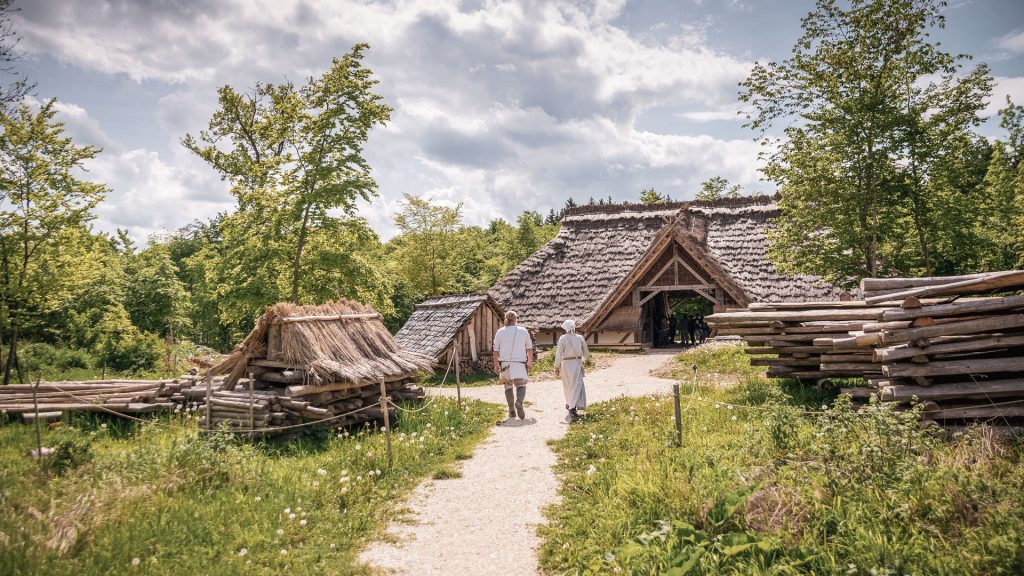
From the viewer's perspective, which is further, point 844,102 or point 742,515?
point 844,102

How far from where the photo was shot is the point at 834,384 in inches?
342

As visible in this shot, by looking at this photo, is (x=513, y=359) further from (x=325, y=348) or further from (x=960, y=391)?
(x=960, y=391)

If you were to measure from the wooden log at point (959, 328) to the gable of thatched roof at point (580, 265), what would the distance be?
505 inches

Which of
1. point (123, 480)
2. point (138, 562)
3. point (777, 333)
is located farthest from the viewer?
point (777, 333)

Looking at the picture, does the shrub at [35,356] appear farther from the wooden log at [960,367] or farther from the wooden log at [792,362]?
the wooden log at [960,367]

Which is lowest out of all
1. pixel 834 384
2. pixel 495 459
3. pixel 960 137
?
pixel 495 459

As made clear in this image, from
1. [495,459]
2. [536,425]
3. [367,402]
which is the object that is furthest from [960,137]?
[367,402]

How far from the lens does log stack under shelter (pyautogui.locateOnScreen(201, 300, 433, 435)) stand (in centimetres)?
835

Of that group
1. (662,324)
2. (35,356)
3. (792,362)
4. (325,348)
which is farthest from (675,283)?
(35,356)

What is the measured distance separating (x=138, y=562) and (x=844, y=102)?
14530 millimetres

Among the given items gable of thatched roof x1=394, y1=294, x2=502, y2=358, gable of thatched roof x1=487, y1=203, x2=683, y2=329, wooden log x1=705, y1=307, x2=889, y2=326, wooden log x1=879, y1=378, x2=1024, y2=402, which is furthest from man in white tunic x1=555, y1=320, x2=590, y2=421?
gable of thatched roof x1=487, y1=203, x2=683, y2=329

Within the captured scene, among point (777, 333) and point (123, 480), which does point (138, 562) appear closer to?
point (123, 480)

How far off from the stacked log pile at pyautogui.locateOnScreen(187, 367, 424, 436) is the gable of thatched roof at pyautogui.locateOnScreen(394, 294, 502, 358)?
19.6 ft

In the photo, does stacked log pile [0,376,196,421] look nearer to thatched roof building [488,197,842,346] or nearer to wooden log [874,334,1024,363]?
wooden log [874,334,1024,363]
